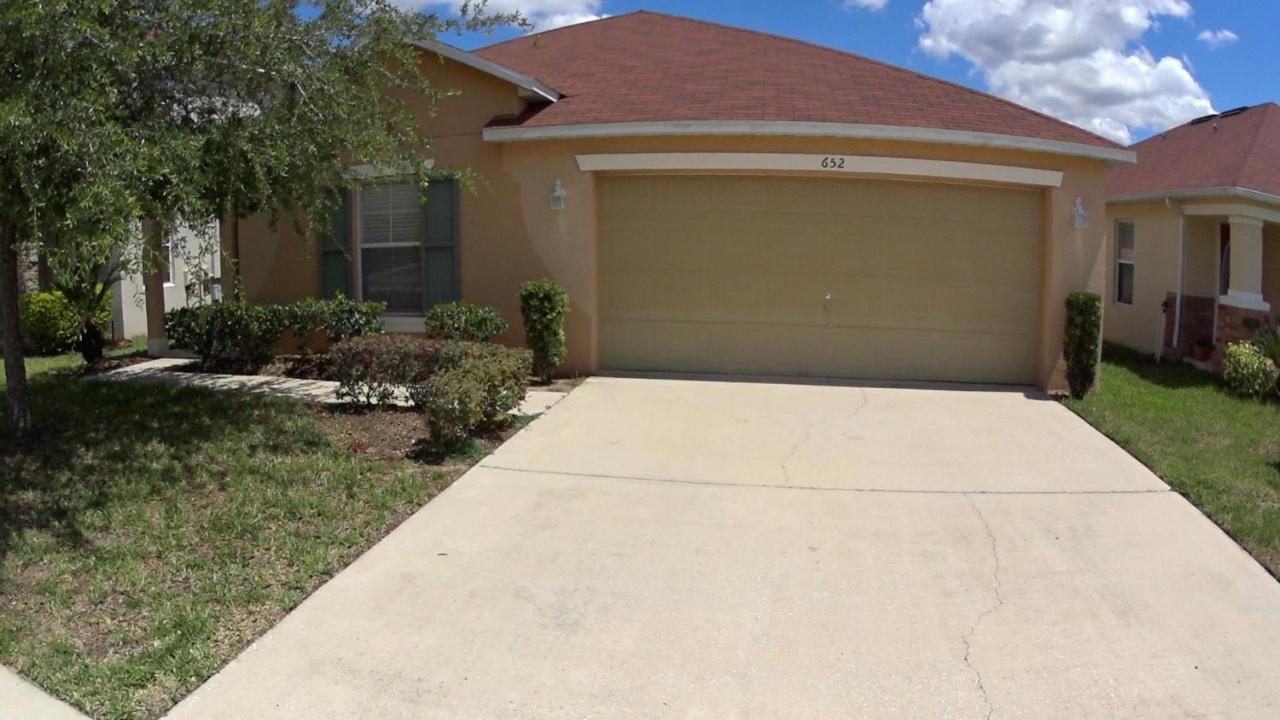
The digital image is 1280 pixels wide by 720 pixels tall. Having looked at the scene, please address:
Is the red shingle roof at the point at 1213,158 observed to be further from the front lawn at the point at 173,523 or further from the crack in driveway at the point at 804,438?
the front lawn at the point at 173,523

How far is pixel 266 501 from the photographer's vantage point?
6555mm

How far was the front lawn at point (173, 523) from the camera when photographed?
466 cm

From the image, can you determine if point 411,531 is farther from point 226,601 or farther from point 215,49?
point 215,49

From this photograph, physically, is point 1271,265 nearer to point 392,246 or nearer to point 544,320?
point 544,320

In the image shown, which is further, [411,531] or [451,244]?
[451,244]

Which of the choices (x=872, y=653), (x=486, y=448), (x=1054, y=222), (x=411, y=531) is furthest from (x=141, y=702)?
(x=1054, y=222)

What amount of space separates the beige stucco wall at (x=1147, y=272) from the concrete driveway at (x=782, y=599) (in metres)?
7.92

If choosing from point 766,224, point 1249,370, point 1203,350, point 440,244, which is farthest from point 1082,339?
point 440,244

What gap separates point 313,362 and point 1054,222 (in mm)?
8378

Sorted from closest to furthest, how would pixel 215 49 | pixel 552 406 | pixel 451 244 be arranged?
pixel 215 49 → pixel 552 406 → pixel 451 244

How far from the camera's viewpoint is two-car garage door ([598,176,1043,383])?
1114 cm

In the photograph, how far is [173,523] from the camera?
6.17 meters

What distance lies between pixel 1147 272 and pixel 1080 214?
5452 millimetres

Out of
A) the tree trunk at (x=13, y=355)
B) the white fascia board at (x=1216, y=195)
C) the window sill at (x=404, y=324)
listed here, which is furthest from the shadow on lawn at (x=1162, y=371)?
the tree trunk at (x=13, y=355)
